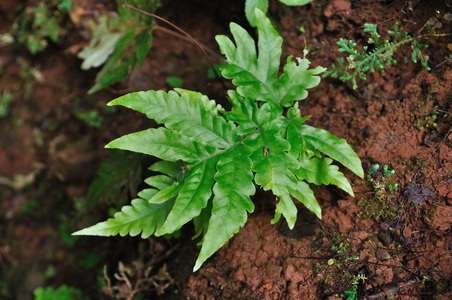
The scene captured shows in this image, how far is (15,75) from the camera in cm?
468

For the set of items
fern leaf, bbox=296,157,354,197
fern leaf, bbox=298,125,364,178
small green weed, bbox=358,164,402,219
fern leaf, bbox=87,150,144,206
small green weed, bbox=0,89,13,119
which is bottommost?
small green weed, bbox=0,89,13,119

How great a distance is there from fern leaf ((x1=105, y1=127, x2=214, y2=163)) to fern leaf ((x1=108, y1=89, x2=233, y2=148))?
0.06 meters

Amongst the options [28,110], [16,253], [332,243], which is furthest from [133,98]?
[16,253]

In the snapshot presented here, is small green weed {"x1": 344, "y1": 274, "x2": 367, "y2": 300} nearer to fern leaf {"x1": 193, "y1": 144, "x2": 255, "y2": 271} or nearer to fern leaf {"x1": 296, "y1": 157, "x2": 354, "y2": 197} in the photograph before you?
fern leaf {"x1": 296, "y1": 157, "x2": 354, "y2": 197}

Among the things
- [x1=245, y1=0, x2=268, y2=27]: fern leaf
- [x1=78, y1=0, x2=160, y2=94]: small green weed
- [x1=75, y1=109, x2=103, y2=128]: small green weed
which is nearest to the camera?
[x1=245, y1=0, x2=268, y2=27]: fern leaf

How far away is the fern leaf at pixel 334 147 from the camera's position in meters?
2.16

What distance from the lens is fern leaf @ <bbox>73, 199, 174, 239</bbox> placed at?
2.26m

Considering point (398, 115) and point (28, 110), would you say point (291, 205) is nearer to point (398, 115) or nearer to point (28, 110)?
point (398, 115)

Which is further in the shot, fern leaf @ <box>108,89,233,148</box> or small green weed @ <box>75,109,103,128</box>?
small green weed @ <box>75,109,103,128</box>

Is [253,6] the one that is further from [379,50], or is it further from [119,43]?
[119,43]

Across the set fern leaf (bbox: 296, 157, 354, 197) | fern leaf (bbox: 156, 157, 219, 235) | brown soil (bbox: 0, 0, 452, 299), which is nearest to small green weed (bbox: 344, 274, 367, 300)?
brown soil (bbox: 0, 0, 452, 299)

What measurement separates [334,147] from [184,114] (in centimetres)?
102

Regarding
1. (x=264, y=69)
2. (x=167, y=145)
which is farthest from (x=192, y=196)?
(x=264, y=69)

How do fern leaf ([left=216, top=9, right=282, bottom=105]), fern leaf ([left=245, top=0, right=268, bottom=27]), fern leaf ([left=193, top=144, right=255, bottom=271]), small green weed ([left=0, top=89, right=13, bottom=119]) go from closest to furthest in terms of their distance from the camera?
fern leaf ([left=193, top=144, right=255, bottom=271])
fern leaf ([left=216, top=9, right=282, bottom=105])
fern leaf ([left=245, top=0, right=268, bottom=27])
small green weed ([left=0, top=89, right=13, bottom=119])
